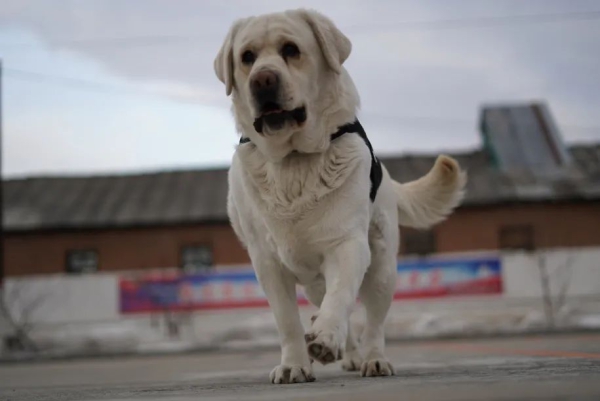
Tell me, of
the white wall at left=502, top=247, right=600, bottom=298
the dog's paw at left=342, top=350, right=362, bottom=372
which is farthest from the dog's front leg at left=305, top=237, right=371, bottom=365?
the white wall at left=502, top=247, right=600, bottom=298

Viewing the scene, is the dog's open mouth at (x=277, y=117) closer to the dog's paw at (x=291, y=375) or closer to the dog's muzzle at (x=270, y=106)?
the dog's muzzle at (x=270, y=106)

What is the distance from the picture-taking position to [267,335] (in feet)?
68.5

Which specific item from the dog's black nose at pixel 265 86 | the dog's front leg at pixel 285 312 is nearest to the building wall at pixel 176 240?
the dog's front leg at pixel 285 312

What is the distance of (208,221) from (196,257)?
1.30 m

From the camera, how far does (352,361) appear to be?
21.0 feet

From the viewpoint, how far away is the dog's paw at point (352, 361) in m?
6.40

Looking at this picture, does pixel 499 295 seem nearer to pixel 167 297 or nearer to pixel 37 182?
pixel 167 297

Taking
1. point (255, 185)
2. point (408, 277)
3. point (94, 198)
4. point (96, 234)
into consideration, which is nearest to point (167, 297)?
point (408, 277)

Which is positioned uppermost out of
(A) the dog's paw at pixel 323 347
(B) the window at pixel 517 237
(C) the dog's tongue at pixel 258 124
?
(B) the window at pixel 517 237

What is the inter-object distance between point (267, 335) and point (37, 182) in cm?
1510

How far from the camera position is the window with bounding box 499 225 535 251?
27719mm

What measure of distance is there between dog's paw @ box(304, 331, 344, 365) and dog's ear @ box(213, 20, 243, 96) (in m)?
1.68

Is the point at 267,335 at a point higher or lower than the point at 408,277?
lower

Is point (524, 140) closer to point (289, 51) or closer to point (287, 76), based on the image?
point (289, 51)
